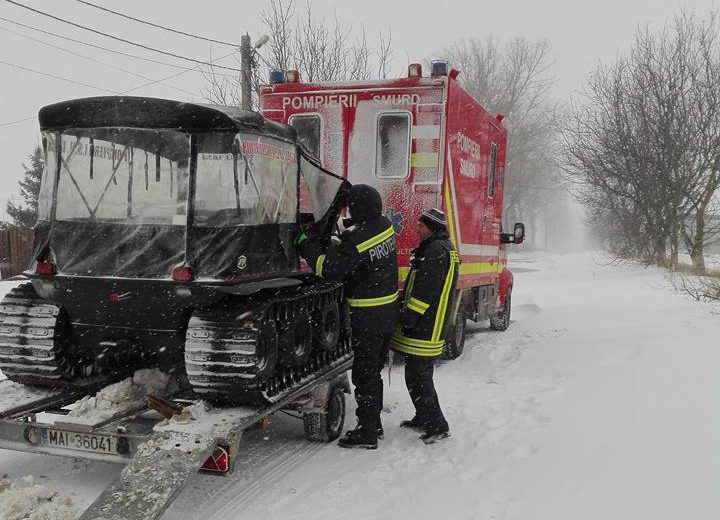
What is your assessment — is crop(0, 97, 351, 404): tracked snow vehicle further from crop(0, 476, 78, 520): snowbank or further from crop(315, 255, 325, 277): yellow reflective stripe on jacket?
crop(0, 476, 78, 520): snowbank

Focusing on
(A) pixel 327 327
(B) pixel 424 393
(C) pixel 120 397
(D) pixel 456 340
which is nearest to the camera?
(C) pixel 120 397

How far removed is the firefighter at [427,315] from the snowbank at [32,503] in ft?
9.06

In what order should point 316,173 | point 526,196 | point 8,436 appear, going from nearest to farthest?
1. point 8,436
2. point 316,173
3. point 526,196

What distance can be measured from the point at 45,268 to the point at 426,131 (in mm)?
4453

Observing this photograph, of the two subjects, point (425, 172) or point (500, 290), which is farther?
point (500, 290)

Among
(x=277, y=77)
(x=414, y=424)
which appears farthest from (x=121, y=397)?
(x=277, y=77)

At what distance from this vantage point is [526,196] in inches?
2159

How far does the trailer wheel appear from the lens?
4121mm

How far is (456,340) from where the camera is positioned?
29.3 ft

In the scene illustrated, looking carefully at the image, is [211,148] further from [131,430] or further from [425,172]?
[425,172]

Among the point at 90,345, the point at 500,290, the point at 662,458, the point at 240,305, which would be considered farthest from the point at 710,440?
the point at 500,290

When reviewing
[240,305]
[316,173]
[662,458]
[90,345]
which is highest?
[316,173]

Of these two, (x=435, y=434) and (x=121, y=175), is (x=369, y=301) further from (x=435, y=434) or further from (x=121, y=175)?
(x=121, y=175)

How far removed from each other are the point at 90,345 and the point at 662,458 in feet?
13.6
